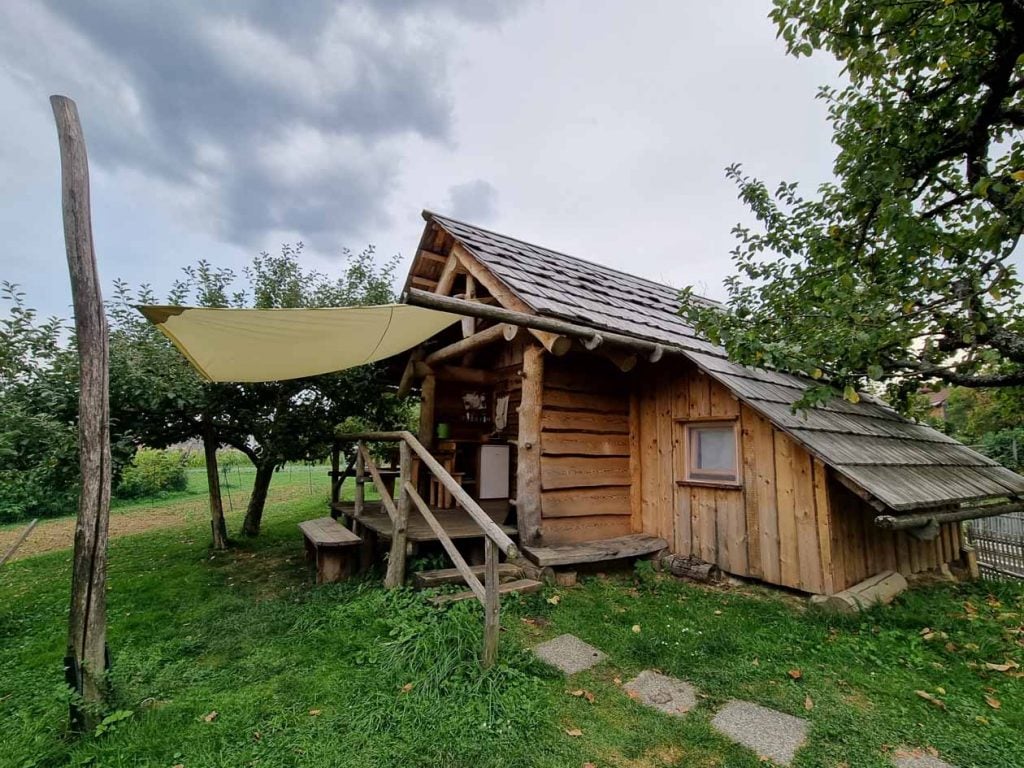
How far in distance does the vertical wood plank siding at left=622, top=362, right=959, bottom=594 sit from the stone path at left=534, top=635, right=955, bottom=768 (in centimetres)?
217

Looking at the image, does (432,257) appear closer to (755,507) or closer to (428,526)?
(428,526)

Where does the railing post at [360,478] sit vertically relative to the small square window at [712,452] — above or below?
below

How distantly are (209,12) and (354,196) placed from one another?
785 cm

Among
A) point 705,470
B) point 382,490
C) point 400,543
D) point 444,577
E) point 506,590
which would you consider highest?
point 705,470

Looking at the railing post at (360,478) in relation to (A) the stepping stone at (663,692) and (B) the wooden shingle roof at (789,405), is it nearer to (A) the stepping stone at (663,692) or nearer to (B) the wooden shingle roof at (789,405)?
(B) the wooden shingle roof at (789,405)

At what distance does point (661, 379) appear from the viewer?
19.1ft

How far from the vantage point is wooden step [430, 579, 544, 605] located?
380cm

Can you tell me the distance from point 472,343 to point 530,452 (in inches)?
73.1

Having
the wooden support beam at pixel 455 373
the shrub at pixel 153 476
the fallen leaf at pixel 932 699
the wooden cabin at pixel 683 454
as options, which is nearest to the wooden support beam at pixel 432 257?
the wooden cabin at pixel 683 454

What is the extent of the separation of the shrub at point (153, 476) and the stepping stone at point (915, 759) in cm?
1624

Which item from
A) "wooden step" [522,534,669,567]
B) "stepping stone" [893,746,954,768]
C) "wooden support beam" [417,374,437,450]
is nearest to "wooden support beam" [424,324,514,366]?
"wooden support beam" [417,374,437,450]

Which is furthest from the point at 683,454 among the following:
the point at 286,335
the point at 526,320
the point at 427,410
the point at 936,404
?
the point at 936,404

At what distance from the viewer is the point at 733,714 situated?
2.61m

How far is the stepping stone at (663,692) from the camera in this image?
2.70 metres
